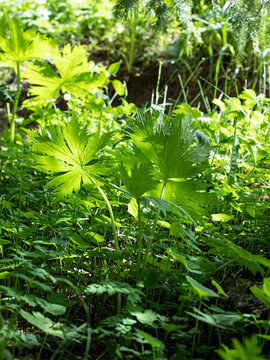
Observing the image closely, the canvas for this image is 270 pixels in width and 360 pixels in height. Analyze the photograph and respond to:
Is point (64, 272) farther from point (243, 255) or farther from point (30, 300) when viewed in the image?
point (243, 255)

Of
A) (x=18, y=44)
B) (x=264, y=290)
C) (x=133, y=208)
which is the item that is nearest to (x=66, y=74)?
(x=18, y=44)

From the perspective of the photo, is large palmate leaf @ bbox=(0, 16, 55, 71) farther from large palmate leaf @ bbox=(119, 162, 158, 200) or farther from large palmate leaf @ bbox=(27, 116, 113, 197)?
large palmate leaf @ bbox=(119, 162, 158, 200)

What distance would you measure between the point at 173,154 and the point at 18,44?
6.47ft

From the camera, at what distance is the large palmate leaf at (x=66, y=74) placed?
9.50ft

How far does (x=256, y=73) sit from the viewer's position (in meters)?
4.70

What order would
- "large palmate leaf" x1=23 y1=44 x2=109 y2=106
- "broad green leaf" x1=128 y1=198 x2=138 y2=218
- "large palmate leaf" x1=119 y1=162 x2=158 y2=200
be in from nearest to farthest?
"large palmate leaf" x1=119 y1=162 x2=158 y2=200, "broad green leaf" x1=128 y1=198 x2=138 y2=218, "large palmate leaf" x1=23 y1=44 x2=109 y2=106

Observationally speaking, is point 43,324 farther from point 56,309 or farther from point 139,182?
point 139,182

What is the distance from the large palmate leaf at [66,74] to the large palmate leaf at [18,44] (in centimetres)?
10

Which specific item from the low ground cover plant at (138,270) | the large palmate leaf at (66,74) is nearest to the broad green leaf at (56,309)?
the low ground cover plant at (138,270)

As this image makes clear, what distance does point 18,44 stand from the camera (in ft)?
9.05

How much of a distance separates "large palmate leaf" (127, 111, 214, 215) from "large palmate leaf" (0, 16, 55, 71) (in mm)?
1800

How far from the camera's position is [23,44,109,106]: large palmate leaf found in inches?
114

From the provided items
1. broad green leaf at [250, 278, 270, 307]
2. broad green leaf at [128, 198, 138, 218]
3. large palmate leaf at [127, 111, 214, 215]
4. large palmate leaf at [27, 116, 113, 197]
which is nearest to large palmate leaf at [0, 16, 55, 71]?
large palmate leaf at [27, 116, 113, 197]

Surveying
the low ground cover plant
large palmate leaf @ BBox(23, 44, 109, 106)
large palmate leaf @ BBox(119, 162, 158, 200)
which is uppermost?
large palmate leaf @ BBox(23, 44, 109, 106)
